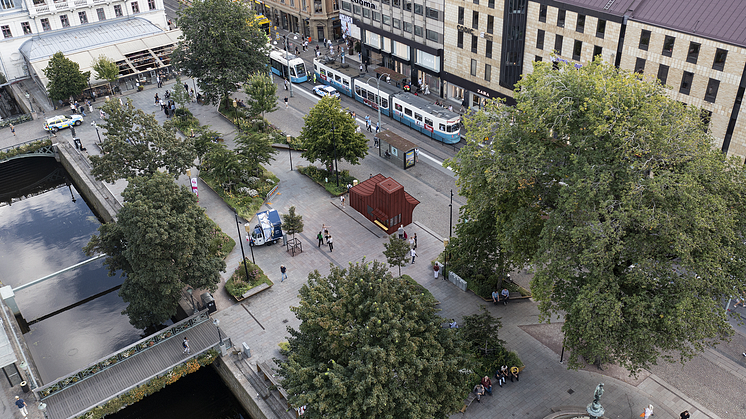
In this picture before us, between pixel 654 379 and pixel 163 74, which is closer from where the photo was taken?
pixel 654 379

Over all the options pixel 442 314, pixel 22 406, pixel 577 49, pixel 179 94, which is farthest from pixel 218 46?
pixel 22 406

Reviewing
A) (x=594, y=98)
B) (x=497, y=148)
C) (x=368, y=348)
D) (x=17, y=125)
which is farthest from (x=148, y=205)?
(x=17, y=125)

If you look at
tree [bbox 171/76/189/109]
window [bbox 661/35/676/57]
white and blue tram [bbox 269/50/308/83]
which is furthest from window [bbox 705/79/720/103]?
tree [bbox 171/76/189/109]

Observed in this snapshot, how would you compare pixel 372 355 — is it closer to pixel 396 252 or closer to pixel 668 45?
pixel 396 252

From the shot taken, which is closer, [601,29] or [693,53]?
[693,53]

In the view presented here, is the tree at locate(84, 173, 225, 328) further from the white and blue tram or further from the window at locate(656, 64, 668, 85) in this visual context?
the white and blue tram

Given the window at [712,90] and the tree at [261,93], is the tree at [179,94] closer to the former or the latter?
the tree at [261,93]

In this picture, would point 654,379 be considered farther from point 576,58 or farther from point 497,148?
point 576,58
